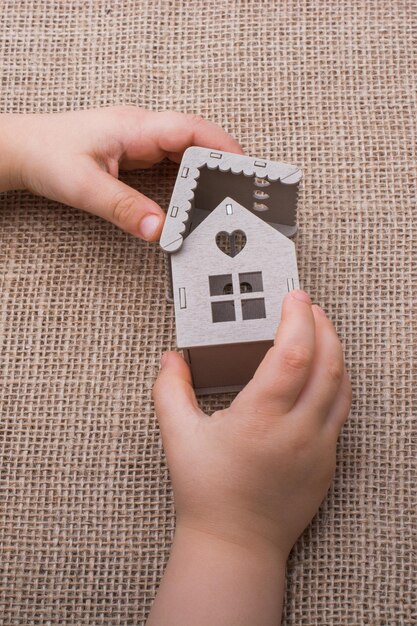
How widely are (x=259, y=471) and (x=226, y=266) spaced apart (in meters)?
0.17

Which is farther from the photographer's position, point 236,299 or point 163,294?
point 163,294

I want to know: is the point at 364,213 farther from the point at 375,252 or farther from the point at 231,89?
the point at 231,89

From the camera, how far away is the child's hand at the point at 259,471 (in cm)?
51

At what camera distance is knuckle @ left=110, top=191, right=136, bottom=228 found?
23.0 inches

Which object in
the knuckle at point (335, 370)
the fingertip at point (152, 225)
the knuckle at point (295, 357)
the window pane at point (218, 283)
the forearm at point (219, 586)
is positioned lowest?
the forearm at point (219, 586)

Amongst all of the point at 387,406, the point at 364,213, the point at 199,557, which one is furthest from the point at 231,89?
the point at 199,557

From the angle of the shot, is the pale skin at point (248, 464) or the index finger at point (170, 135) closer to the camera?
the pale skin at point (248, 464)

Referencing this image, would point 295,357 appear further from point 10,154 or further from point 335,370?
point 10,154

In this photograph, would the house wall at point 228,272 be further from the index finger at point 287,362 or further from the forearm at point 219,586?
the forearm at point 219,586

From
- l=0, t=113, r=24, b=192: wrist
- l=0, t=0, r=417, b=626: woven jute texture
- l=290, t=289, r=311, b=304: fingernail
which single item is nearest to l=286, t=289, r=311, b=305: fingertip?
l=290, t=289, r=311, b=304: fingernail

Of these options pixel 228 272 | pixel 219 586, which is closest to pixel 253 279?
pixel 228 272

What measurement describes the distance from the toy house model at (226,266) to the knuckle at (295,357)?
2 centimetres

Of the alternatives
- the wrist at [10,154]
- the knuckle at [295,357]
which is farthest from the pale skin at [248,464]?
the wrist at [10,154]

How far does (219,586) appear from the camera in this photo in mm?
513
